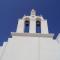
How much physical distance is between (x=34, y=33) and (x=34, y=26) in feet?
2.67

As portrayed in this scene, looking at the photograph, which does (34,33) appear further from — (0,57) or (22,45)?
(0,57)

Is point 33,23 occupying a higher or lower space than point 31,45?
higher

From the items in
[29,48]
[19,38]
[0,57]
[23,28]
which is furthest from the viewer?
[23,28]

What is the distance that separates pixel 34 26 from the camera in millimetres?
10734

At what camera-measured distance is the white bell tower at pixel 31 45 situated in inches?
338

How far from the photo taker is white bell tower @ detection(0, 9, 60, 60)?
28.2ft

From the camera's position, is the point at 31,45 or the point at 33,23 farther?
the point at 33,23

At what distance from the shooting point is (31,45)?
930 cm

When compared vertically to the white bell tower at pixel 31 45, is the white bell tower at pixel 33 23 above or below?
above

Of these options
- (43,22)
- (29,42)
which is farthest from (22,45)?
(43,22)

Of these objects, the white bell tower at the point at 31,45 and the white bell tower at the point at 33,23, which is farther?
the white bell tower at the point at 33,23

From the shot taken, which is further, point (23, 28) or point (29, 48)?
point (23, 28)

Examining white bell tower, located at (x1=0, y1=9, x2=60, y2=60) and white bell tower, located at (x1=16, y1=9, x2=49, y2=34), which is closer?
white bell tower, located at (x1=0, y1=9, x2=60, y2=60)

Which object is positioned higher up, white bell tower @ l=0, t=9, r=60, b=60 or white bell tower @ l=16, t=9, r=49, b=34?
white bell tower @ l=16, t=9, r=49, b=34
